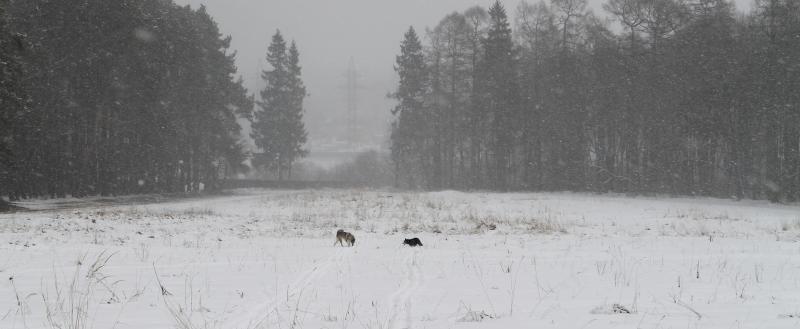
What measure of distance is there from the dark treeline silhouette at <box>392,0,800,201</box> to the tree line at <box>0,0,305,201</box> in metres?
22.8

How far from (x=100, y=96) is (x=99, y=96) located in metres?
0.06

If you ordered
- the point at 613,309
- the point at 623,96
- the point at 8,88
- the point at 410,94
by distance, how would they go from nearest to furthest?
the point at 613,309
the point at 8,88
the point at 623,96
the point at 410,94

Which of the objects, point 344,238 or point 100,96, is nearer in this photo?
point 344,238

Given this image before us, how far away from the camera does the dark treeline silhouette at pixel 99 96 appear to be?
23609 millimetres

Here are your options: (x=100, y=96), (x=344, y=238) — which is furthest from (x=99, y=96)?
(x=344, y=238)

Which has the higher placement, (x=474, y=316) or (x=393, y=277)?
(x=474, y=316)

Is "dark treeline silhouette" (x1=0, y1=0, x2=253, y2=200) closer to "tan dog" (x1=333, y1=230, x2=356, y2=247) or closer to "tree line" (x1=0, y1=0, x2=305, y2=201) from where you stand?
"tree line" (x1=0, y1=0, x2=305, y2=201)

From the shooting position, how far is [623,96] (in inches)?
1449

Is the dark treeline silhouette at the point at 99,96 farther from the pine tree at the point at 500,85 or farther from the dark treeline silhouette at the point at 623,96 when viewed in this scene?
the pine tree at the point at 500,85

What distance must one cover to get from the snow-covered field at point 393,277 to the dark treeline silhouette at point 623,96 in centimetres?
1877

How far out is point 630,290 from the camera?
6.86 m

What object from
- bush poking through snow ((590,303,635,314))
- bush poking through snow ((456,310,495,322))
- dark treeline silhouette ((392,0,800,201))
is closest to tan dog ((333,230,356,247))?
bush poking through snow ((456,310,495,322))

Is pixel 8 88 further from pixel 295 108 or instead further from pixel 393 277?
pixel 295 108

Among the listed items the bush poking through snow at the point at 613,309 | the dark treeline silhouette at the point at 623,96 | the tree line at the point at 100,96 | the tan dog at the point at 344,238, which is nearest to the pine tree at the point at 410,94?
the dark treeline silhouette at the point at 623,96
